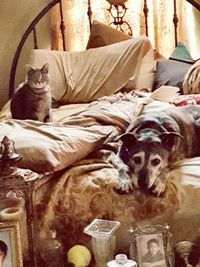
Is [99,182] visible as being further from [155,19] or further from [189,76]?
[155,19]

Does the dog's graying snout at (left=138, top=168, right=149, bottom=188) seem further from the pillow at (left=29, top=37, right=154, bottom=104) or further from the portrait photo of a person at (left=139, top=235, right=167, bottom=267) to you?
the pillow at (left=29, top=37, right=154, bottom=104)

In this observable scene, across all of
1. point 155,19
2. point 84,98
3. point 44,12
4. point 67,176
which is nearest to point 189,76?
point 84,98

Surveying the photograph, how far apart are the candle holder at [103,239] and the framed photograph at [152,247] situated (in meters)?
0.07

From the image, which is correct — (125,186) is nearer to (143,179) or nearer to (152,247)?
(143,179)

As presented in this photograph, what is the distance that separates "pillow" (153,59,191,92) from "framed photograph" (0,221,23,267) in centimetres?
182

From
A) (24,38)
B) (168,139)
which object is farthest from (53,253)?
(24,38)

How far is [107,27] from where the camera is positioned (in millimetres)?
3822

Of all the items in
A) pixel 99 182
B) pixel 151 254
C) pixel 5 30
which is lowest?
pixel 151 254

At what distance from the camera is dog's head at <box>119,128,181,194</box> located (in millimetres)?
1934

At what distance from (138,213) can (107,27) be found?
2122 mm

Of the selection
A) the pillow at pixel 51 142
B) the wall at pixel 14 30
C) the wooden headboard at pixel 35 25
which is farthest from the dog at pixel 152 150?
the wall at pixel 14 30

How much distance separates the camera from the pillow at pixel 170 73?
335 cm

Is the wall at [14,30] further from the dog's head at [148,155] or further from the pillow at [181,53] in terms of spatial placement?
the dog's head at [148,155]

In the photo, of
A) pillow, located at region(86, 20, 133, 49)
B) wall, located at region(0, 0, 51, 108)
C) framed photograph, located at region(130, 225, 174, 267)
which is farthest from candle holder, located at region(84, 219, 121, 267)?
wall, located at region(0, 0, 51, 108)
